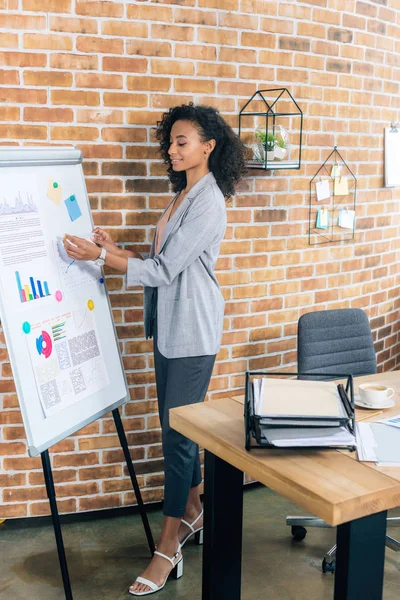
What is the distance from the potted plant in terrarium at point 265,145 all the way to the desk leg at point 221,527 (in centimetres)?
158

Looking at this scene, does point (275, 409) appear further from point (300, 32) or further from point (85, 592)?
point (300, 32)

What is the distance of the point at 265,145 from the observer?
3.12 m

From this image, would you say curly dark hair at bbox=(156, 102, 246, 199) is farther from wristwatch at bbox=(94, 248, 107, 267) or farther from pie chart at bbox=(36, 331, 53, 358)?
pie chart at bbox=(36, 331, 53, 358)

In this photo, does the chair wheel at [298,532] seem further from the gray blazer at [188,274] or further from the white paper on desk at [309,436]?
the white paper on desk at [309,436]

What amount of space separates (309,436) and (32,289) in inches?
44.1

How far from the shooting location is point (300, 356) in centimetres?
294

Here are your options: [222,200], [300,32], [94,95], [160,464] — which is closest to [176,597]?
[160,464]

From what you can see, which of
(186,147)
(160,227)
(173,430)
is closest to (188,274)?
(160,227)

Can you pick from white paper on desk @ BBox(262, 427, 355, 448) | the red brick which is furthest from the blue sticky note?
white paper on desk @ BBox(262, 427, 355, 448)

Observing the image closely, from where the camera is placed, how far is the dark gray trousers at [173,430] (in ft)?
8.86

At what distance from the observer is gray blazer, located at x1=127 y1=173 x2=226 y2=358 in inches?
103

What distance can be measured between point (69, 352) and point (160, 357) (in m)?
0.41

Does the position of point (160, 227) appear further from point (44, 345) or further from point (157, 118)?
point (44, 345)

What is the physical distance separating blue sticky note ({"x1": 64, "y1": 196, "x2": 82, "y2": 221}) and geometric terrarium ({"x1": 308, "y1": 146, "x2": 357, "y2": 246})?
1348 mm
